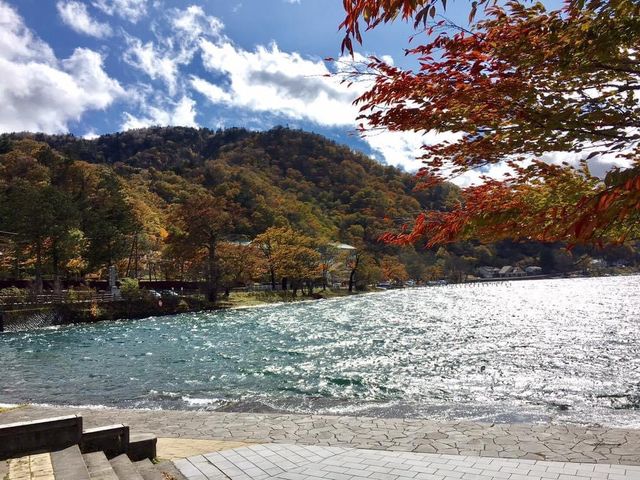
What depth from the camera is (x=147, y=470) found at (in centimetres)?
550

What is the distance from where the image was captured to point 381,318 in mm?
33906

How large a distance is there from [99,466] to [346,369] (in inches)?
434

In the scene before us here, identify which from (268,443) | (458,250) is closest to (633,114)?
(268,443)

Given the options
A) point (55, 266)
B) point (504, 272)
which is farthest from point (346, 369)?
point (504, 272)

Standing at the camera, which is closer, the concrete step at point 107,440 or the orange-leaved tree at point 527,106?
the orange-leaved tree at point 527,106

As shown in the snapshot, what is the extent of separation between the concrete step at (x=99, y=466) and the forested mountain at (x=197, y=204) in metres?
3.90

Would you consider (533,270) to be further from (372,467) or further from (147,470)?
(147,470)

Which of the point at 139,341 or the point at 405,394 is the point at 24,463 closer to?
the point at 405,394

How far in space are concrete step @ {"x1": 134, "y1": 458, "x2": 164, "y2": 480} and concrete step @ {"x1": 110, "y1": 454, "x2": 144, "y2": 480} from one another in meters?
0.12

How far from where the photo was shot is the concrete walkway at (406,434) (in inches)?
248

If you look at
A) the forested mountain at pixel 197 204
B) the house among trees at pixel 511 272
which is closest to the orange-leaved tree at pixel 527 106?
the forested mountain at pixel 197 204

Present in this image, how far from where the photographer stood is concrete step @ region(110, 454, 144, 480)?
16.8 ft

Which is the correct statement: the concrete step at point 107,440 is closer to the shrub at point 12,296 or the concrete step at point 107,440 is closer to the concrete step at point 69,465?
the concrete step at point 69,465

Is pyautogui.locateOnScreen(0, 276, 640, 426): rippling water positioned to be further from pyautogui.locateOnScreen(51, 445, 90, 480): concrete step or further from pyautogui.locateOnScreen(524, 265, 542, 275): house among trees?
pyautogui.locateOnScreen(524, 265, 542, 275): house among trees
